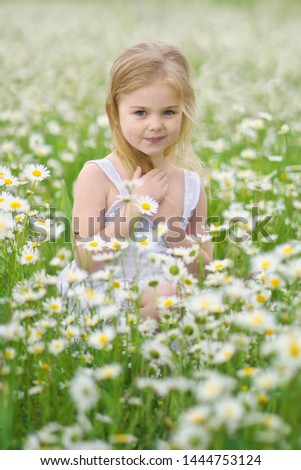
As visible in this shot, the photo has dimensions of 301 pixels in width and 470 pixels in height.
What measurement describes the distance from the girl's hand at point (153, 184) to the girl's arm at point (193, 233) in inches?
5.0

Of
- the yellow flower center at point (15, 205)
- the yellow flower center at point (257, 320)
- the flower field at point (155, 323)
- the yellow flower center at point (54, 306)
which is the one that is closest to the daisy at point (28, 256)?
the flower field at point (155, 323)

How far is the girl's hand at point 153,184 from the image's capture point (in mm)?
A: 2367

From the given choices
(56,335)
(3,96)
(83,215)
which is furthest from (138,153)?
(3,96)

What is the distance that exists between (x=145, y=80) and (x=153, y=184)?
0.36m

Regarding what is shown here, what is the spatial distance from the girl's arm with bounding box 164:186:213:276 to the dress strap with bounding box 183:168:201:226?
34 mm

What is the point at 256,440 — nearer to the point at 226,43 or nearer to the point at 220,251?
the point at 220,251

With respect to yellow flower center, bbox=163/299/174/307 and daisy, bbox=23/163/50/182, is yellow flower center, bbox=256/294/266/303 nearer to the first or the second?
yellow flower center, bbox=163/299/174/307

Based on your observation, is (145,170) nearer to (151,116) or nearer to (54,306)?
(151,116)

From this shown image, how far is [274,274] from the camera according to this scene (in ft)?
5.87

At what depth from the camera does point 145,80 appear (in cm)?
229

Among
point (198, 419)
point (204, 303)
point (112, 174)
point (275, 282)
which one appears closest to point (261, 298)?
point (275, 282)

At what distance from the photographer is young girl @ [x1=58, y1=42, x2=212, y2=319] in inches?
90.4

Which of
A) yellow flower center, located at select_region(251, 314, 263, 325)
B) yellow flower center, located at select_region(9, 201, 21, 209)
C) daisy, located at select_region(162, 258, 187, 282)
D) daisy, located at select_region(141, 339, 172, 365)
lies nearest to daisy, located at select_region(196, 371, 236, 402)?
yellow flower center, located at select_region(251, 314, 263, 325)

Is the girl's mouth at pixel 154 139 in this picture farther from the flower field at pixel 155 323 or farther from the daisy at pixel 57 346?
the daisy at pixel 57 346
